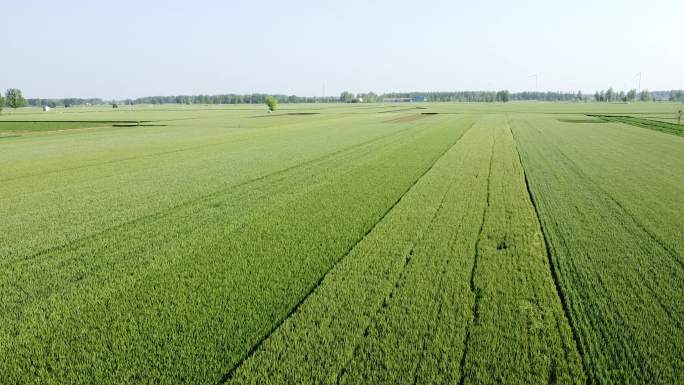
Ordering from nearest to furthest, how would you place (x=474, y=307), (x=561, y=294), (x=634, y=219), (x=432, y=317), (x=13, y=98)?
(x=432, y=317) < (x=474, y=307) < (x=561, y=294) < (x=634, y=219) < (x=13, y=98)

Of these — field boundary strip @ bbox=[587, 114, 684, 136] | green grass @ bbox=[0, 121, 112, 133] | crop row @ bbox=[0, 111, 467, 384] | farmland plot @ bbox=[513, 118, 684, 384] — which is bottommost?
crop row @ bbox=[0, 111, 467, 384]

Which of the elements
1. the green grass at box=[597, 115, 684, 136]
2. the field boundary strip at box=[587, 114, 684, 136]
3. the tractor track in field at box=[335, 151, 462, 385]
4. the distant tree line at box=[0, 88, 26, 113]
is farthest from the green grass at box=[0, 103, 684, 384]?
the distant tree line at box=[0, 88, 26, 113]

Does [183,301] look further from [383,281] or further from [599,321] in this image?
[599,321]

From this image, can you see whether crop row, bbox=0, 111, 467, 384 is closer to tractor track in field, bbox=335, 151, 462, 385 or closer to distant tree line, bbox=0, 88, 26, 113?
tractor track in field, bbox=335, 151, 462, 385

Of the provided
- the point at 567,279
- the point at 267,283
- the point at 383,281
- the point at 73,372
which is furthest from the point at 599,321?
the point at 73,372

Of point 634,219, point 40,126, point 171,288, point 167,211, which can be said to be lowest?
point 171,288

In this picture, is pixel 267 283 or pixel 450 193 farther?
pixel 450 193

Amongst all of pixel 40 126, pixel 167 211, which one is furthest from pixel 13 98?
pixel 167 211

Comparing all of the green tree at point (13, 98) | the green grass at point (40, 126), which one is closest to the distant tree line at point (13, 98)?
the green tree at point (13, 98)

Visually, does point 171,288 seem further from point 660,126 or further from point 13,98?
point 13,98
